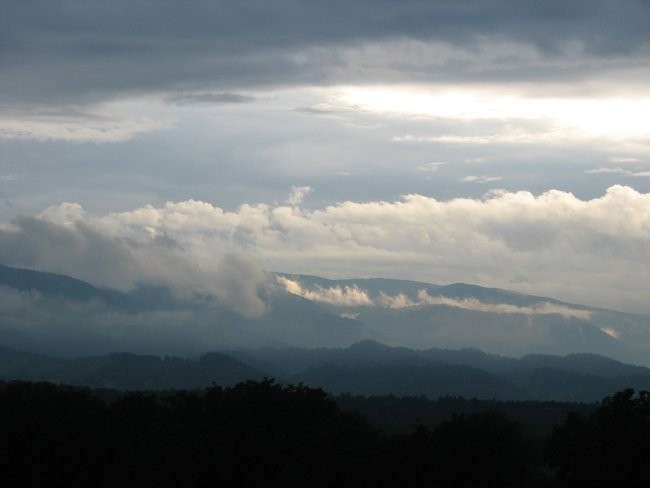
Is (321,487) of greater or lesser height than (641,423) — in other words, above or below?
below

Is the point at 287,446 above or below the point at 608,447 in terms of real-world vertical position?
below

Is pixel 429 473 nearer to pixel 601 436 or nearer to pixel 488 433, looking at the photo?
pixel 488 433

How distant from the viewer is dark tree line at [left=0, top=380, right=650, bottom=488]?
270 ft

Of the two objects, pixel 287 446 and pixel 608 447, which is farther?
pixel 287 446

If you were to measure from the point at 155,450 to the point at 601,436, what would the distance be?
38105 millimetres

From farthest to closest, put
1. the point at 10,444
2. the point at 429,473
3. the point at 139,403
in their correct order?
the point at 139,403
the point at 10,444
the point at 429,473

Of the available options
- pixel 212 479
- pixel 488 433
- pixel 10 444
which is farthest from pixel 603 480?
pixel 10 444

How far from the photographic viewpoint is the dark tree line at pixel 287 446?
270 feet

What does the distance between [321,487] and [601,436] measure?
22.3 m

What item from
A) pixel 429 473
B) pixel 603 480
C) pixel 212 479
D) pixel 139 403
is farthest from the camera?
pixel 139 403

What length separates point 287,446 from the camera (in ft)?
321

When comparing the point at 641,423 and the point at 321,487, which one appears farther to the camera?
the point at 321,487

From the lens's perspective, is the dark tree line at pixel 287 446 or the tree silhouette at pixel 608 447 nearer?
the tree silhouette at pixel 608 447

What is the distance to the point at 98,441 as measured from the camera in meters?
103
